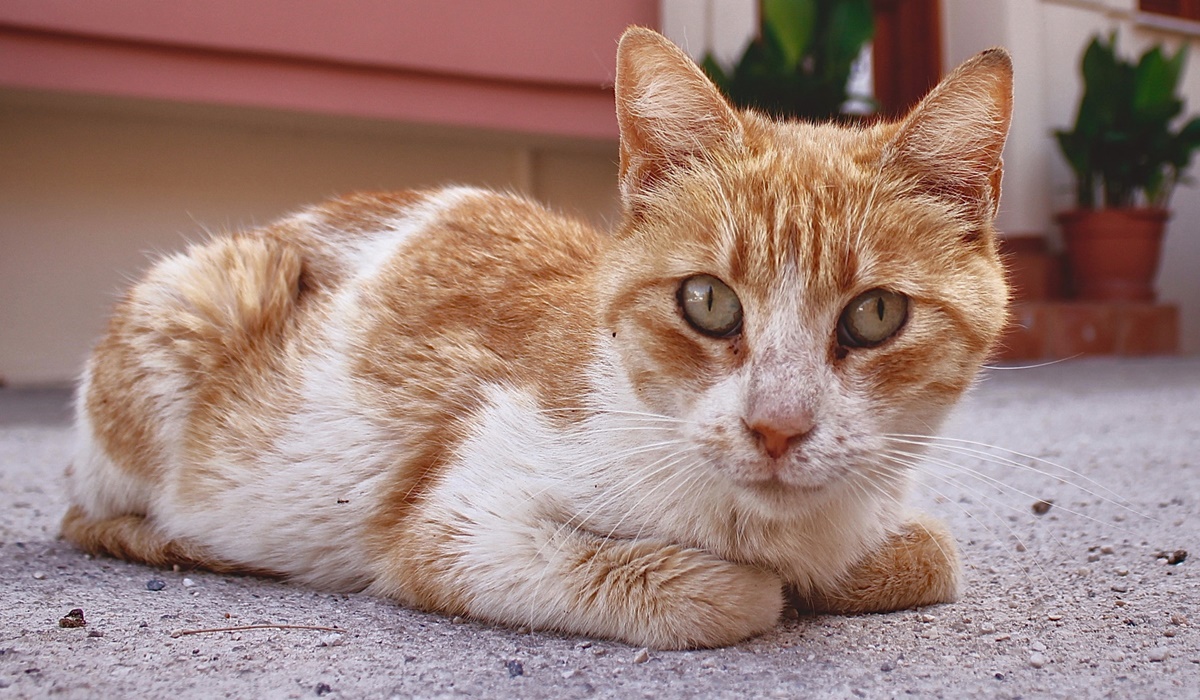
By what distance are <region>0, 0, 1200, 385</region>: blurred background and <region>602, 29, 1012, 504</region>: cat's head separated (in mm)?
3456

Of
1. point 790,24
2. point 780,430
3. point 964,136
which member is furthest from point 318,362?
point 790,24

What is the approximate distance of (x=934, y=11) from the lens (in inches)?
284

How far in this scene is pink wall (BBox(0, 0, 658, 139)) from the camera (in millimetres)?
4633

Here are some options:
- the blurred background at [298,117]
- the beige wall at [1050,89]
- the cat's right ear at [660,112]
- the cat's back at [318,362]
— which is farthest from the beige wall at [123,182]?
the cat's right ear at [660,112]

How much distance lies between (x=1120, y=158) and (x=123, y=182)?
678 centimetres

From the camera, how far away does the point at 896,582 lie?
1.72 m

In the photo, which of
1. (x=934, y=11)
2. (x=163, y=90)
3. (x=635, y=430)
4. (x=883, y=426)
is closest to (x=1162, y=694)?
(x=883, y=426)

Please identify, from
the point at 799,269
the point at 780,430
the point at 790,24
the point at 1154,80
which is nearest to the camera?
the point at 780,430

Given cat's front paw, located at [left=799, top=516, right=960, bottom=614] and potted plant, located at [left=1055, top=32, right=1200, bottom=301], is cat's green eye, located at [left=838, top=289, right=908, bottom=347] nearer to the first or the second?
cat's front paw, located at [left=799, top=516, right=960, bottom=614]

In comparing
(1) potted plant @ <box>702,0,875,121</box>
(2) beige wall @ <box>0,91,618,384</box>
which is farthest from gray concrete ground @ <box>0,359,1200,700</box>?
(1) potted plant @ <box>702,0,875,121</box>

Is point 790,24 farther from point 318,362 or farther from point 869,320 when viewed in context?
point 869,320

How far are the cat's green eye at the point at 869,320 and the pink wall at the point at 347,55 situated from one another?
368cm

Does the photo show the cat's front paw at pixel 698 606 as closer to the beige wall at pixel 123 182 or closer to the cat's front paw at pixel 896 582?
the cat's front paw at pixel 896 582

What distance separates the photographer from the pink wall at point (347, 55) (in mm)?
4633
